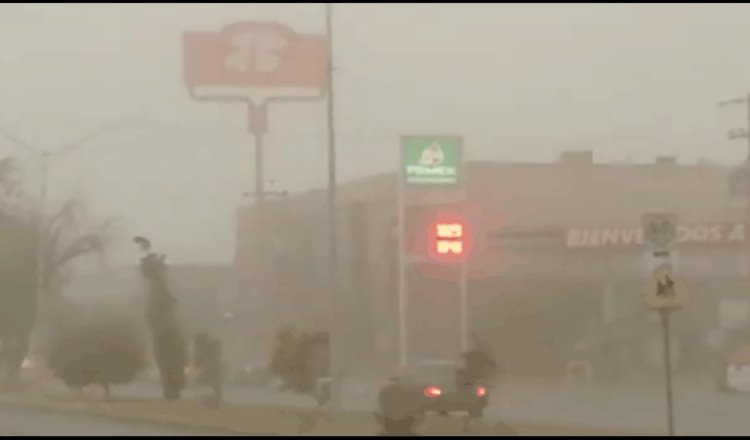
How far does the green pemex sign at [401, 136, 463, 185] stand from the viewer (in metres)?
31.7

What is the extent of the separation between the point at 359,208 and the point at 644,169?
9603 millimetres

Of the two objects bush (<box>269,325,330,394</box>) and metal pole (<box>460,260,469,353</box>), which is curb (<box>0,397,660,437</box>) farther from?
metal pole (<box>460,260,469,353</box>)

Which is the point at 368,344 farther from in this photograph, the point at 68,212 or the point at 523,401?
the point at 523,401

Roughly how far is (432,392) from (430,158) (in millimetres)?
13369

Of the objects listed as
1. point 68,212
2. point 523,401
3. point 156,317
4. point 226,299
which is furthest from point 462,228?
point 68,212

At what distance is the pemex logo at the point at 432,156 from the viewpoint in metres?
31.9

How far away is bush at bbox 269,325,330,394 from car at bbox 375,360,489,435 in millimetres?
4191

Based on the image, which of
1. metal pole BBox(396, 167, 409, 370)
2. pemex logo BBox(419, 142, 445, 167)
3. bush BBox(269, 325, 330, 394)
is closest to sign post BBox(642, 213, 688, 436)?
bush BBox(269, 325, 330, 394)

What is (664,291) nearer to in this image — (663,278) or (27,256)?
(663,278)

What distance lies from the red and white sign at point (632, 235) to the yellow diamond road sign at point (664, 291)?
67.7 ft

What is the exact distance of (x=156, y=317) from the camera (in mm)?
27078

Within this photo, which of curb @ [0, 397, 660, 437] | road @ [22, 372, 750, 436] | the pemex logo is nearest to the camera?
curb @ [0, 397, 660, 437]

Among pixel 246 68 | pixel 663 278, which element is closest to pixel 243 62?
pixel 246 68

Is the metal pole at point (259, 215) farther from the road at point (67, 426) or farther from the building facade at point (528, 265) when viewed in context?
the road at point (67, 426)
